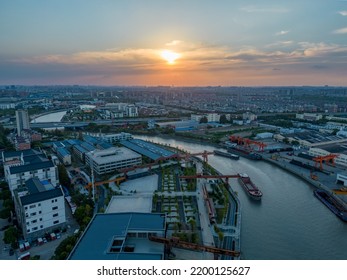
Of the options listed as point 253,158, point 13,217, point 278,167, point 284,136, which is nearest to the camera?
point 13,217

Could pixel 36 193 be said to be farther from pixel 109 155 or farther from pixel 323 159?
pixel 323 159

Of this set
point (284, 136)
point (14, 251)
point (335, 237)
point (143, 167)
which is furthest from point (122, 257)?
point (284, 136)

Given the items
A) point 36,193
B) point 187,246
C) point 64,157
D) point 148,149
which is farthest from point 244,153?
point 36,193

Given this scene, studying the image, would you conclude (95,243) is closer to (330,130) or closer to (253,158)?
(253,158)

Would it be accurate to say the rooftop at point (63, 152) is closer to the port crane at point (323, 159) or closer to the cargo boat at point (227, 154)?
the cargo boat at point (227, 154)

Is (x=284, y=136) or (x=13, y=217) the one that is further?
(x=284, y=136)

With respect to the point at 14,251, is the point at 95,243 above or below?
above

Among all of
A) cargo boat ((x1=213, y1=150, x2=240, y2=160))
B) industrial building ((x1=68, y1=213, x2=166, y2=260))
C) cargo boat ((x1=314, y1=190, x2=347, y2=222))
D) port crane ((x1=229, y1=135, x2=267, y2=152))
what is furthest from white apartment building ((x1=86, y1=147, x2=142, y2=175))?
cargo boat ((x1=314, y1=190, x2=347, y2=222))
